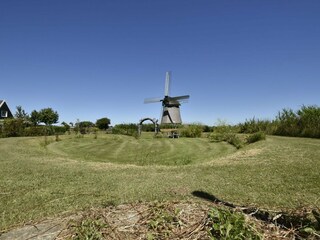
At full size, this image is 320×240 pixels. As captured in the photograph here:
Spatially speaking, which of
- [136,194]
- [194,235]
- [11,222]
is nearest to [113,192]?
[136,194]

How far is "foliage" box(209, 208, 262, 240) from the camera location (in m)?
2.78

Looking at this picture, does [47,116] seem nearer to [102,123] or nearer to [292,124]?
[102,123]

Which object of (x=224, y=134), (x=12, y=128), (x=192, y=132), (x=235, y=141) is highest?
(x=12, y=128)

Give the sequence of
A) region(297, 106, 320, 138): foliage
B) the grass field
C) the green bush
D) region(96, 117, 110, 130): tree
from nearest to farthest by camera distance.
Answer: the grass field < region(297, 106, 320, 138): foliage < the green bush < region(96, 117, 110, 130): tree

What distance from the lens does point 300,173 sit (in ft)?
26.1

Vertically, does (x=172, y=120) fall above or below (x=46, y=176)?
above

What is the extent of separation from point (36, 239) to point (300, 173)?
7.07m

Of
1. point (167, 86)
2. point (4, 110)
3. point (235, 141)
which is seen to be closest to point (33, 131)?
point (167, 86)

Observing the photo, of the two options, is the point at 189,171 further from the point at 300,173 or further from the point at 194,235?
the point at 194,235

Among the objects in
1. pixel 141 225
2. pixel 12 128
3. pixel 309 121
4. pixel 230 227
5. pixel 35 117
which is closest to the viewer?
pixel 230 227

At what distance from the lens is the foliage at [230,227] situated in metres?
2.78

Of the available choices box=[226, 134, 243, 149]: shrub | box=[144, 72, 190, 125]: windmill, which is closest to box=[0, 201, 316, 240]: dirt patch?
box=[226, 134, 243, 149]: shrub

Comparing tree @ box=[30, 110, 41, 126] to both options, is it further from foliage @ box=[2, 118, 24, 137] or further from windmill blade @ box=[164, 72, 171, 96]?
windmill blade @ box=[164, 72, 171, 96]

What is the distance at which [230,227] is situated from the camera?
111 inches
